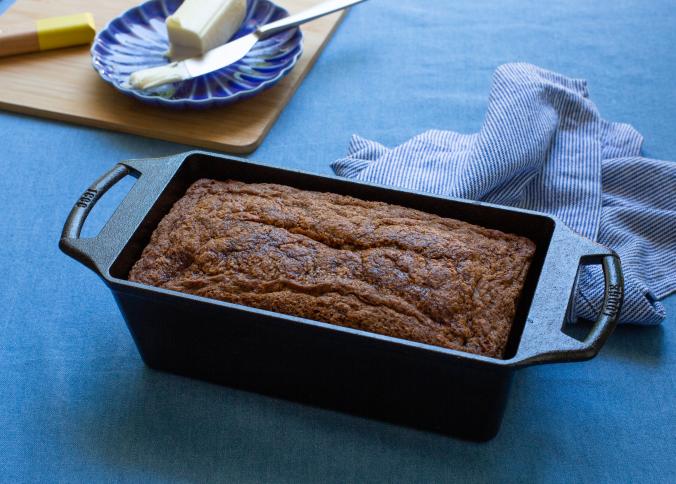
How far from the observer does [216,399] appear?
39.4 inches

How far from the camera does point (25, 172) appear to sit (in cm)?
136

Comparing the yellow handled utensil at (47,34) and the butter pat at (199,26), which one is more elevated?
the butter pat at (199,26)

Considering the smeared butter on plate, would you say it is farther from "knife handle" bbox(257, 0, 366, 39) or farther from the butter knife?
"knife handle" bbox(257, 0, 366, 39)

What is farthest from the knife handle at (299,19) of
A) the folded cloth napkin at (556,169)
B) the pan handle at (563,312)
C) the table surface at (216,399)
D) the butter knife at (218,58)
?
the pan handle at (563,312)

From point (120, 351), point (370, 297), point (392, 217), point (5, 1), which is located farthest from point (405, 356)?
point (5, 1)

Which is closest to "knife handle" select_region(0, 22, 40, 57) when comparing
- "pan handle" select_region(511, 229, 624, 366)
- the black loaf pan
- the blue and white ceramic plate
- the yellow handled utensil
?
the yellow handled utensil

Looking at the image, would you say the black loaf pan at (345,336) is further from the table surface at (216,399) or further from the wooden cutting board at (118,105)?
the wooden cutting board at (118,105)

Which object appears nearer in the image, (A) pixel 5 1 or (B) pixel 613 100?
(B) pixel 613 100

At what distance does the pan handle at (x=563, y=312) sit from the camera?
829 millimetres

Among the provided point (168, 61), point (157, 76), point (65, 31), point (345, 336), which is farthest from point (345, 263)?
point (65, 31)

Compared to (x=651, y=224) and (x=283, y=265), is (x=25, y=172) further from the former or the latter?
(x=651, y=224)

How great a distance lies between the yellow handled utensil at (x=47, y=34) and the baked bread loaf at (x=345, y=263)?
2.39 ft

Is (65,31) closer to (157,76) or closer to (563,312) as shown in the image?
(157,76)

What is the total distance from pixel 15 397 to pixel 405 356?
0.52 m
